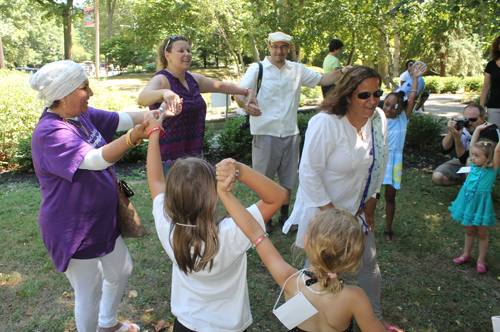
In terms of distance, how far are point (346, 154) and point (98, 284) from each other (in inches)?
70.9

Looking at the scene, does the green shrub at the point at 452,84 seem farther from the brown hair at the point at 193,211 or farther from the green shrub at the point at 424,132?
the brown hair at the point at 193,211

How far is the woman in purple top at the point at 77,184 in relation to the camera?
194cm

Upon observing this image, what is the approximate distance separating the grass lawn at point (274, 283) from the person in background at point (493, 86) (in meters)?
1.64

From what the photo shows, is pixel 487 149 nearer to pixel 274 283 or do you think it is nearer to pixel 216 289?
pixel 274 283

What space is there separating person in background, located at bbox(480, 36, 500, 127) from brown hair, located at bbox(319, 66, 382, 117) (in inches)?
148

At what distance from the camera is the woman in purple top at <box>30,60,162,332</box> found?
6.38ft

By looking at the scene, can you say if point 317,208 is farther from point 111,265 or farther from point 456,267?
point 456,267

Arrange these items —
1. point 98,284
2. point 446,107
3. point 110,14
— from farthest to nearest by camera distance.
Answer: point 110,14, point 446,107, point 98,284

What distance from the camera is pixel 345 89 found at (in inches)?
97.0

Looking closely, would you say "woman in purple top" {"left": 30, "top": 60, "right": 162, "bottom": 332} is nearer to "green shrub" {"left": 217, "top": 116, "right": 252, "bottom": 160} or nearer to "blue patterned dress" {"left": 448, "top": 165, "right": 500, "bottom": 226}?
"blue patterned dress" {"left": 448, "top": 165, "right": 500, "bottom": 226}

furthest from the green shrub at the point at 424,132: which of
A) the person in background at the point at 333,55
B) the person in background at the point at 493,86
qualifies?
the person in background at the point at 493,86

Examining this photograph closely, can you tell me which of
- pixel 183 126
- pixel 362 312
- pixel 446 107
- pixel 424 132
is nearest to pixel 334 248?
pixel 362 312

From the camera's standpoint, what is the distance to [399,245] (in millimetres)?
4145

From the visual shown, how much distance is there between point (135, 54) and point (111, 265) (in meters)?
34.8
